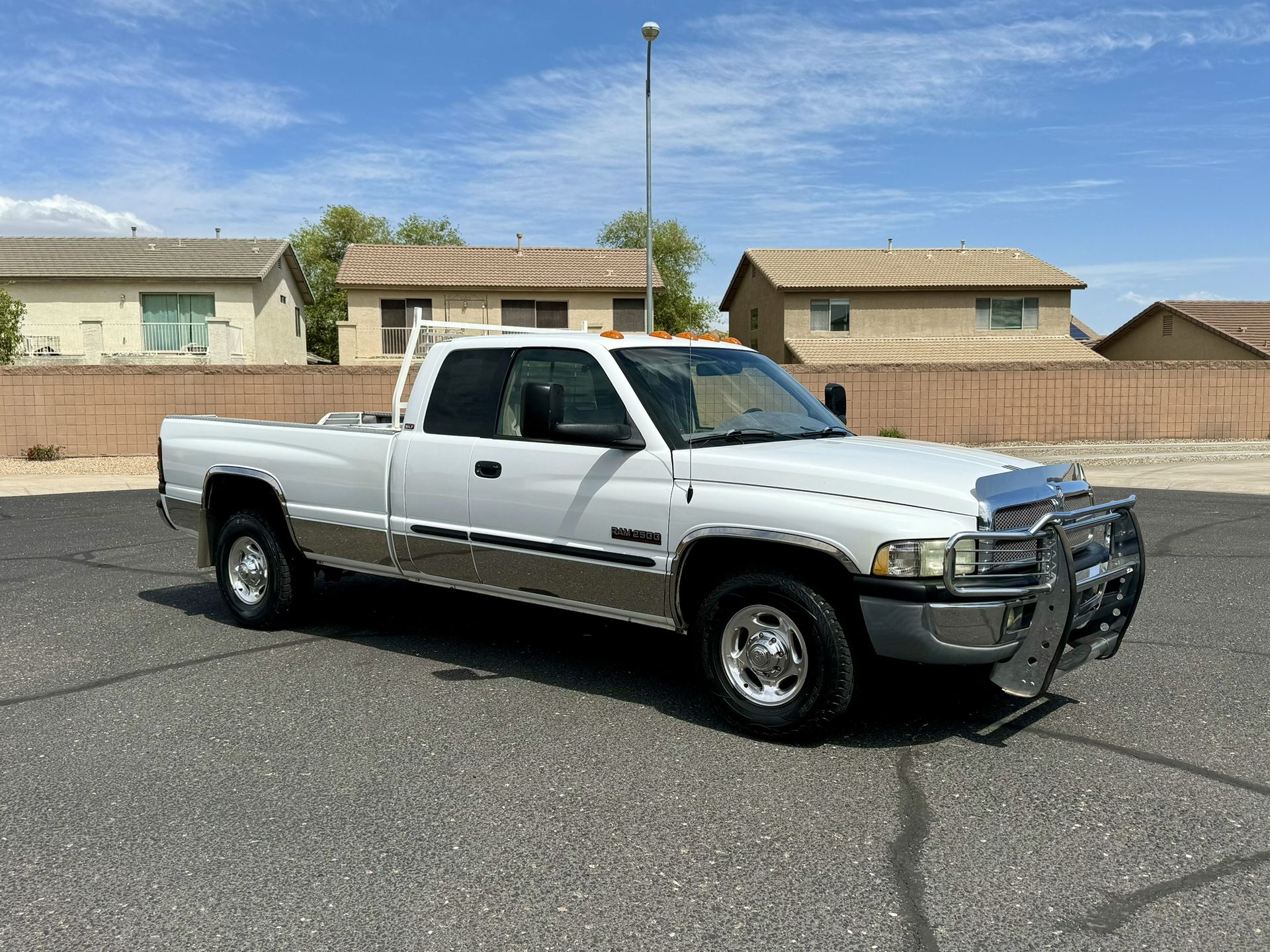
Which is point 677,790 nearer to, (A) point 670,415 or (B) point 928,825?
(B) point 928,825

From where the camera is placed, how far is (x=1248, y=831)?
423cm

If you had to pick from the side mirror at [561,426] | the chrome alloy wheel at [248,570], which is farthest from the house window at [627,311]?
the side mirror at [561,426]

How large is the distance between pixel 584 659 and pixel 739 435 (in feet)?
Result: 6.04

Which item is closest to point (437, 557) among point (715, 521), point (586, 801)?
point (715, 521)

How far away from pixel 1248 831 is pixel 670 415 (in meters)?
3.16

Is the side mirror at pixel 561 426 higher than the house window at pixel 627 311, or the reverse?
the house window at pixel 627 311

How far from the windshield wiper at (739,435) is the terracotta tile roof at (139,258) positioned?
36.5 metres

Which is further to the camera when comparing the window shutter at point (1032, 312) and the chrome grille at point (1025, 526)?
the window shutter at point (1032, 312)

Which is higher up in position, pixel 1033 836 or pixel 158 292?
pixel 158 292

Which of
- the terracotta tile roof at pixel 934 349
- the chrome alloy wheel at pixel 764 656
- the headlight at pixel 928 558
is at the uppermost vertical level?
the terracotta tile roof at pixel 934 349

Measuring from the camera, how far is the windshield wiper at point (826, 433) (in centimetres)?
612

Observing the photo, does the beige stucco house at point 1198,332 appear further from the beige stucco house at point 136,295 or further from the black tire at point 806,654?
the black tire at point 806,654

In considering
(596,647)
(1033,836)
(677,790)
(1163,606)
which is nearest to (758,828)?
(677,790)

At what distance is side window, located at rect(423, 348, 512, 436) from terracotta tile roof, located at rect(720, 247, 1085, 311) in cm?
3395
